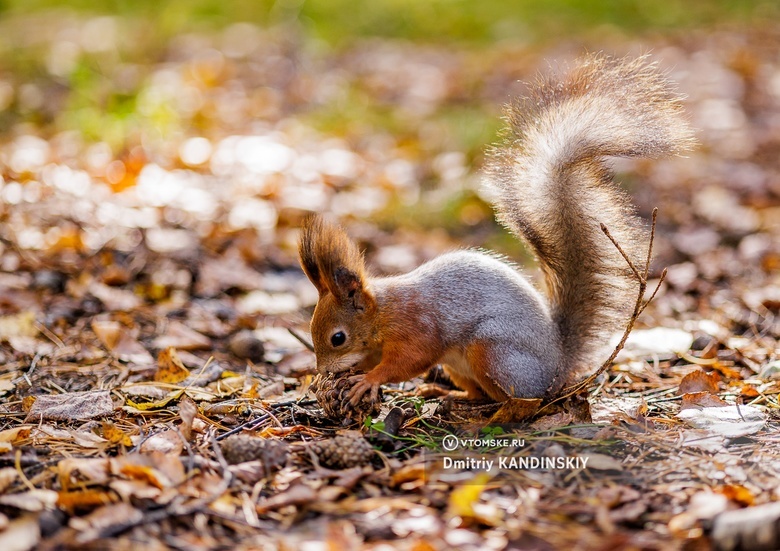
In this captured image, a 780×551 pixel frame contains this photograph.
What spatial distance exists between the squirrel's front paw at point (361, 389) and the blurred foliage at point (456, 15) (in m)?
5.72

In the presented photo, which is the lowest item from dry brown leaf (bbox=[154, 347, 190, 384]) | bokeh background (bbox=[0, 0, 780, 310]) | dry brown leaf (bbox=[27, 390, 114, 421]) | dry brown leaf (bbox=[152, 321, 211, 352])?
dry brown leaf (bbox=[27, 390, 114, 421])

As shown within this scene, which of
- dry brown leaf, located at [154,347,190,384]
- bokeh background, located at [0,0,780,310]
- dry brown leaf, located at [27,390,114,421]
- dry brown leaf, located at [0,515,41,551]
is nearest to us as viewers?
dry brown leaf, located at [0,515,41,551]

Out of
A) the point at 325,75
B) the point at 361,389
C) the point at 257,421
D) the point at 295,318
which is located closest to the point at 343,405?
the point at 361,389

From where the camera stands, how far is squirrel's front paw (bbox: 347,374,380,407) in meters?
1.97

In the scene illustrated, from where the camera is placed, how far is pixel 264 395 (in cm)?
221

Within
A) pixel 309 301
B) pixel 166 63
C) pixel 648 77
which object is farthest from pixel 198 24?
pixel 648 77

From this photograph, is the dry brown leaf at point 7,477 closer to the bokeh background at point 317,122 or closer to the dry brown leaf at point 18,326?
the dry brown leaf at point 18,326

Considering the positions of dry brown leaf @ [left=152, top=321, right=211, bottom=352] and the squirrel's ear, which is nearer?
the squirrel's ear

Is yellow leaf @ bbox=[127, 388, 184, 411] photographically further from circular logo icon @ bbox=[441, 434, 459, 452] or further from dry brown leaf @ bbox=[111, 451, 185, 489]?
circular logo icon @ bbox=[441, 434, 459, 452]

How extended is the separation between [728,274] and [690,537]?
89.1 inches

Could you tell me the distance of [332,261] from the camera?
2014mm

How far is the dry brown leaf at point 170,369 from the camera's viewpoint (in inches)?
89.4

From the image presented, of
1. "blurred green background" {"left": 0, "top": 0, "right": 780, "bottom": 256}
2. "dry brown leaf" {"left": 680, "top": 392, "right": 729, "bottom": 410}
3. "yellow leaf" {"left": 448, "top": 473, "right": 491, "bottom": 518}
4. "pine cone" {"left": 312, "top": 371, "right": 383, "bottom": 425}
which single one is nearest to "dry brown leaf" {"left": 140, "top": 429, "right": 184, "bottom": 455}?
"pine cone" {"left": 312, "top": 371, "right": 383, "bottom": 425}

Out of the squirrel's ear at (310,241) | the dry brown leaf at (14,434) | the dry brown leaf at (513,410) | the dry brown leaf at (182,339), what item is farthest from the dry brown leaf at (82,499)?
the dry brown leaf at (182,339)
